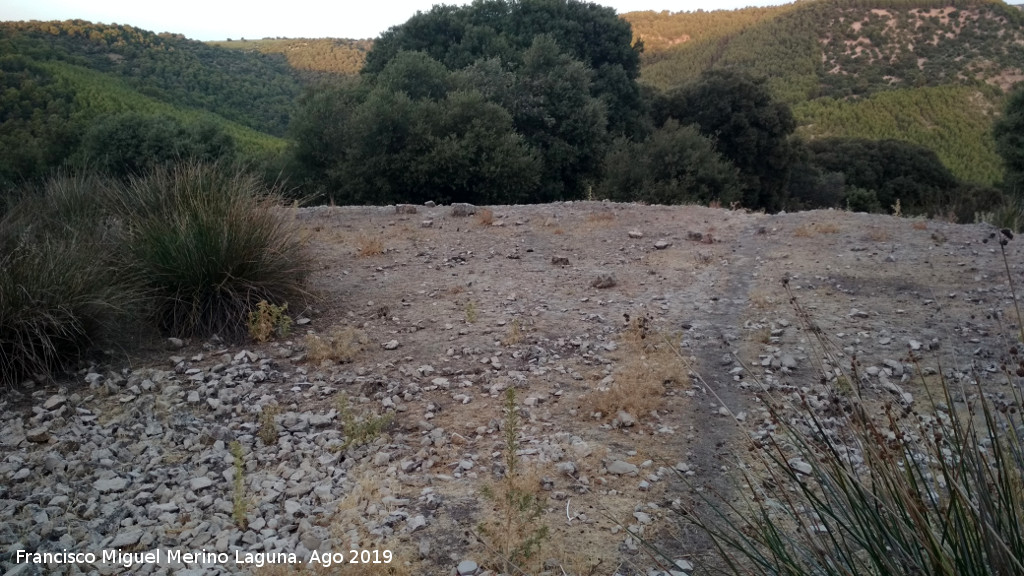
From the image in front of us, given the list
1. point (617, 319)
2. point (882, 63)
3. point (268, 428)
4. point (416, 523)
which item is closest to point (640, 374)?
point (617, 319)

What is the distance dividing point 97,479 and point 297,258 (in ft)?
9.42

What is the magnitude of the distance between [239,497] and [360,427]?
2.69ft

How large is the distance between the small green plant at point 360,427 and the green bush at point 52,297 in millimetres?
1988

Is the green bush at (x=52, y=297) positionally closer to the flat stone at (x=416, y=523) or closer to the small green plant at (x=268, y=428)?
the small green plant at (x=268, y=428)

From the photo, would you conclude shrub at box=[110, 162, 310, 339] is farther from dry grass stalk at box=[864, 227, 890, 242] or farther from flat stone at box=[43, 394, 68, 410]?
dry grass stalk at box=[864, 227, 890, 242]

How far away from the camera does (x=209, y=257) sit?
17.6 feet

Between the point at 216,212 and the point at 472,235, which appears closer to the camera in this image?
the point at 216,212

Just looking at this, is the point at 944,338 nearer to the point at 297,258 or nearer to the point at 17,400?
the point at 297,258

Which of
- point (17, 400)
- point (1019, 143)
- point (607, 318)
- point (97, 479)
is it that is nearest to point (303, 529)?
point (97, 479)

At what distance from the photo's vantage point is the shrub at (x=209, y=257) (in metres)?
5.32

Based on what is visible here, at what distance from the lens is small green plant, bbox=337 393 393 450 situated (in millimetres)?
3879

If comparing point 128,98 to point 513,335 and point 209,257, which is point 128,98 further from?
point 513,335

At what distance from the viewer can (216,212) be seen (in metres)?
5.68

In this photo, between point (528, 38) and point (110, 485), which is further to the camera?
point (528, 38)
